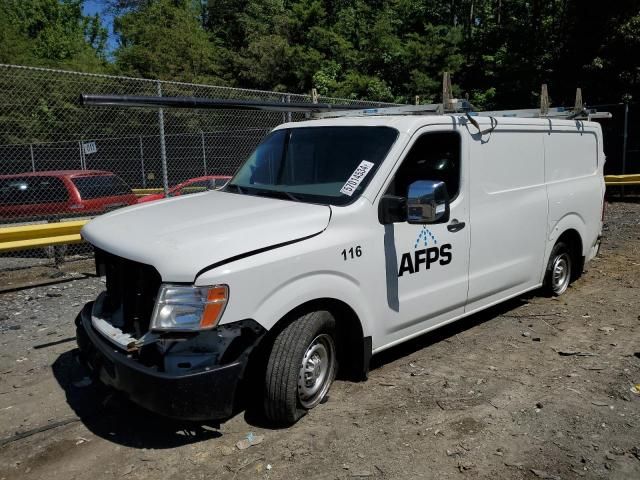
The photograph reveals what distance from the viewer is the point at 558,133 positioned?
5.66m

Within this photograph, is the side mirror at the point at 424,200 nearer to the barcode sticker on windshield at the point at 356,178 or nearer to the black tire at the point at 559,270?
the barcode sticker on windshield at the point at 356,178

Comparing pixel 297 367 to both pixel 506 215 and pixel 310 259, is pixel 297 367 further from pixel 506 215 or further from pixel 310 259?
pixel 506 215

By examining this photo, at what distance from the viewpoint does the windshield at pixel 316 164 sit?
12.8 ft

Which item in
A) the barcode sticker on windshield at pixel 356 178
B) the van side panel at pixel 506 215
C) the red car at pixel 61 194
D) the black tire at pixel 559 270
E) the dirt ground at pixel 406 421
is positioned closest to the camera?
the dirt ground at pixel 406 421

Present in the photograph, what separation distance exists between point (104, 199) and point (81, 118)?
602 centimetres

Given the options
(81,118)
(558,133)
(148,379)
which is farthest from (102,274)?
(81,118)

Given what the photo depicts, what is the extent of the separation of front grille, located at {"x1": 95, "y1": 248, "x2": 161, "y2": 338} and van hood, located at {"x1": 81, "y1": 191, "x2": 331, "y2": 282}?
0.11 meters

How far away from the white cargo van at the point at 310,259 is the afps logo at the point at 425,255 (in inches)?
0.6

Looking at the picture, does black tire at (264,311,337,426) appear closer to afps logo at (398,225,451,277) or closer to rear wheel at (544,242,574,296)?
afps logo at (398,225,451,277)

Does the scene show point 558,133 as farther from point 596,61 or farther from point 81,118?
point 596,61

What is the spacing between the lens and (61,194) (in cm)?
1012

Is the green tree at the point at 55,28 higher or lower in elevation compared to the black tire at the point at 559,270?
higher

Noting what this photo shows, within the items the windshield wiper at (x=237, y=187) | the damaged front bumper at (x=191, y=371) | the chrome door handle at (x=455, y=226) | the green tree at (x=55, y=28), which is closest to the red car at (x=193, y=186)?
the windshield wiper at (x=237, y=187)

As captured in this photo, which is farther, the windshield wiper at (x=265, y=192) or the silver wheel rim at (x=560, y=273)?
the silver wheel rim at (x=560, y=273)
